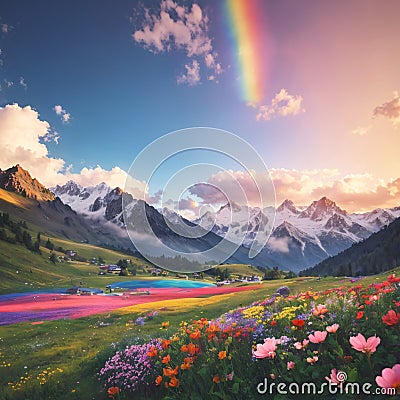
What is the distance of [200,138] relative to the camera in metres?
19.0

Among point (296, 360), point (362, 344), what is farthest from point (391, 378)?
point (296, 360)

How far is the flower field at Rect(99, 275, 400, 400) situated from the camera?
3.73m

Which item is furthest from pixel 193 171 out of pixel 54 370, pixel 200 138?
pixel 54 370

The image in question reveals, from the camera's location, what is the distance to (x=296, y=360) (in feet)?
14.1

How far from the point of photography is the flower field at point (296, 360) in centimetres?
373

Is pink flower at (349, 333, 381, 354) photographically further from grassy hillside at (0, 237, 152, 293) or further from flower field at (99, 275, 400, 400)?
grassy hillside at (0, 237, 152, 293)

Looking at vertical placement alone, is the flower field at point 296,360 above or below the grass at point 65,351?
above

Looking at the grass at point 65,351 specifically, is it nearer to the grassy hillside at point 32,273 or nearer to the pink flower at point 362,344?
the pink flower at point 362,344

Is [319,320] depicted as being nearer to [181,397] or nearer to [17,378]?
[181,397]

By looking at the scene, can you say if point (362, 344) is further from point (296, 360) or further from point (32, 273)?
point (32, 273)

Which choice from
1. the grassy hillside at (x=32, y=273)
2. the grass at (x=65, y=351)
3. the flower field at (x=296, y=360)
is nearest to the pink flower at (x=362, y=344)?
the flower field at (x=296, y=360)

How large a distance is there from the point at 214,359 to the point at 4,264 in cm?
10767

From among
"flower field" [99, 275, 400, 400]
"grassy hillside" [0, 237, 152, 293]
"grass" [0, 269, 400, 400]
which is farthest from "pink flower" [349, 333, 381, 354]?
"grassy hillside" [0, 237, 152, 293]

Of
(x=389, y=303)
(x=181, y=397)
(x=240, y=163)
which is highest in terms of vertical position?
(x=240, y=163)
